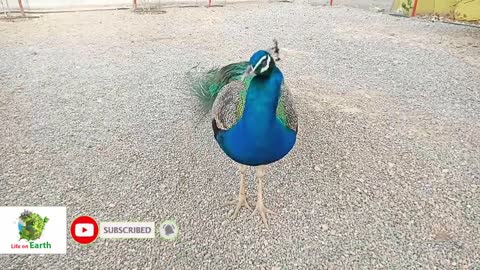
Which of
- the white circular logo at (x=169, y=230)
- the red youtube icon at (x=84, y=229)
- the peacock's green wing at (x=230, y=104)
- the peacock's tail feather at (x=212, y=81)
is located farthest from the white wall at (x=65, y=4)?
the white circular logo at (x=169, y=230)

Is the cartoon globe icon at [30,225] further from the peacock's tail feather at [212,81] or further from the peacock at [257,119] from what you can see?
the peacock's tail feather at [212,81]

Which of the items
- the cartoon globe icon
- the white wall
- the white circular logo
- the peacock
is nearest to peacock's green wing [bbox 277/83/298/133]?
the peacock

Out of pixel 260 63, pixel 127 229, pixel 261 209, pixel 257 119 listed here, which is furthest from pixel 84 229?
pixel 260 63

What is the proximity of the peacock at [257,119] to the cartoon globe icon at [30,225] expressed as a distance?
1112 mm

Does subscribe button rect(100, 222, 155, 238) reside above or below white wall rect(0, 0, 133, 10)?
below

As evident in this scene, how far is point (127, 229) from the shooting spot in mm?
2299

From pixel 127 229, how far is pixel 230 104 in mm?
936

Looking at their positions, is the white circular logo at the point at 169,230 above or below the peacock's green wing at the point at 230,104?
below

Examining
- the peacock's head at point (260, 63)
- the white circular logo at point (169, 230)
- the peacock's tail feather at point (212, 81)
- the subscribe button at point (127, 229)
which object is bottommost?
the white circular logo at point (169, 230)

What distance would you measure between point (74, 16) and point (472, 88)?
6.35 metres

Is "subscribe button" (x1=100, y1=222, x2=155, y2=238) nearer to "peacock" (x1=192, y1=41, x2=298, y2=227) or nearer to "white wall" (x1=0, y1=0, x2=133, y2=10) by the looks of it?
"peacock" (x1=192, y1=41, x2=298, y2=227)

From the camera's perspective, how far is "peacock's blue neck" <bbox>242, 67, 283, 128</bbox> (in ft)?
5.86

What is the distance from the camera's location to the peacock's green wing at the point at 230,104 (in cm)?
209

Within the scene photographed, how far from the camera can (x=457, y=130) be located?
11.4 feet
